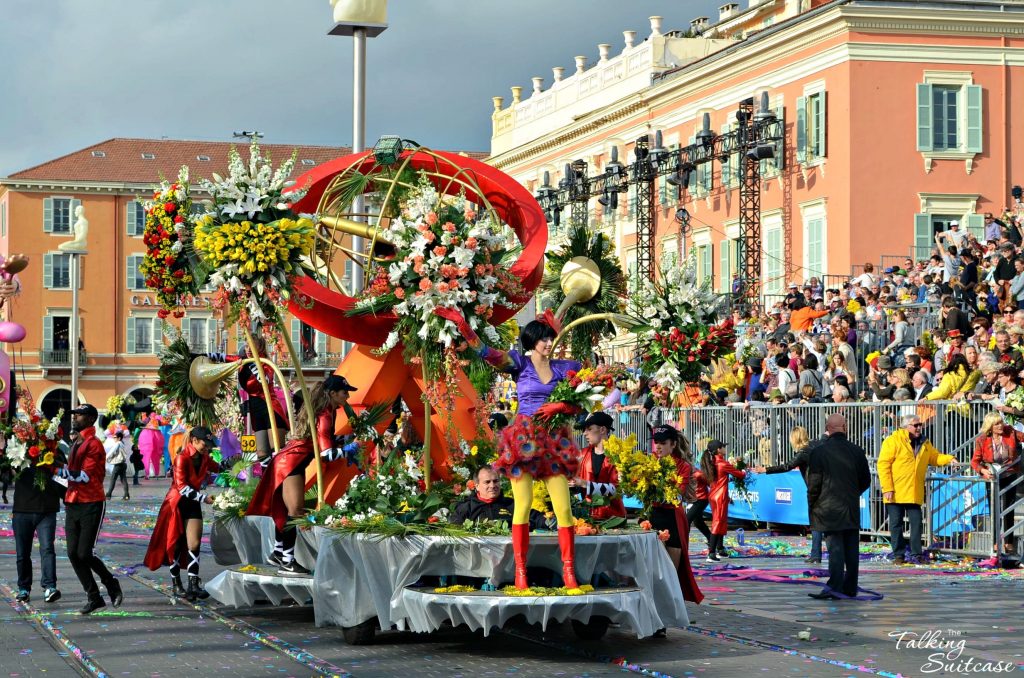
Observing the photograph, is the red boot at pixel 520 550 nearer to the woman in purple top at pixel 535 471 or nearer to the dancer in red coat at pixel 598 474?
the woman in purple top at pixel 535 471

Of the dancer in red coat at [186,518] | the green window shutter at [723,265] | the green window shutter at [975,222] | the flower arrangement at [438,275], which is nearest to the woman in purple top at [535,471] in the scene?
the flower arrangement at [438,275]

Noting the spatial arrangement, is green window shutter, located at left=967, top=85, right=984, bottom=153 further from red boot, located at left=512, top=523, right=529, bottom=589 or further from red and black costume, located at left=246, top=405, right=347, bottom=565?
red boot, located at left=512, top=523, right=529, bottom=589

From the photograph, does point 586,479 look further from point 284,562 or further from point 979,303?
point 979,303

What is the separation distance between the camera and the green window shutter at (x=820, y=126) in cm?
4231

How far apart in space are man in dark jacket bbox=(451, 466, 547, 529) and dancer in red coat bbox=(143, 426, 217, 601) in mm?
3687

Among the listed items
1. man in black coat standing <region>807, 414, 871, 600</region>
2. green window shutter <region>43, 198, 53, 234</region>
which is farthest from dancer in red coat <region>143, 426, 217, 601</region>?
green window shutter <region>43, 198, 53, 234</region>

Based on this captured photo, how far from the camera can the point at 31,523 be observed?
49.0ft

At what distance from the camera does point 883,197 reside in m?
41.8

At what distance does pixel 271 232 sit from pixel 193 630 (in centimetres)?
325

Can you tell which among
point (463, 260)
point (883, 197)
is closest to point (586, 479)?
point (463, 260)

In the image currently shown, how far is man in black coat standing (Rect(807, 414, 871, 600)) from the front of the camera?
1511 cm

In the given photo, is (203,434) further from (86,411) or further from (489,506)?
(489,506)

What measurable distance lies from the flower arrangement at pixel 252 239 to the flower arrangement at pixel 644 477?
2.93 metres

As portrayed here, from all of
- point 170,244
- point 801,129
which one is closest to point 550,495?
point 170,244
